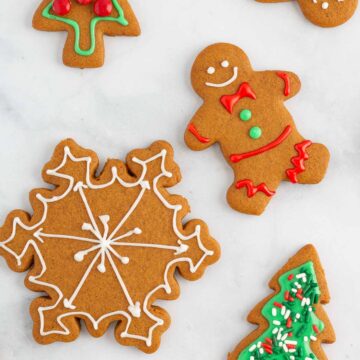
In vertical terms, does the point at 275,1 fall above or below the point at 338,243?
above

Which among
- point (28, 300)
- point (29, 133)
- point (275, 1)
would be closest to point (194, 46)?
point (275, 1)

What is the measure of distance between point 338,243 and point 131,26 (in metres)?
Result: 0.73

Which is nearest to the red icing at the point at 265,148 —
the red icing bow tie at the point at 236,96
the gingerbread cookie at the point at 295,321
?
the red icing bow tie at the point at 236,96

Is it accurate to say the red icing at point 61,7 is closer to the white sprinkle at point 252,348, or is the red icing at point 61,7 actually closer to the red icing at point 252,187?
the red icing at point 252,187

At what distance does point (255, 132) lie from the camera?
4.81ft

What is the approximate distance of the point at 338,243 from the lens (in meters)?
1.50

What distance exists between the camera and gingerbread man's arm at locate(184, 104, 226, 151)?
58.1 inches

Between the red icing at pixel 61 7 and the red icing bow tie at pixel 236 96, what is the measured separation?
1.42 feet

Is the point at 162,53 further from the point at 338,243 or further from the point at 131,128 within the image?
the point at 338,243

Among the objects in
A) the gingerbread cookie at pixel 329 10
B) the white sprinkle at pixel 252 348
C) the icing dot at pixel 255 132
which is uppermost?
the gingerbread cookie at pixel 329 10

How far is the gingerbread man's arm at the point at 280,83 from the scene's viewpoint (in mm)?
1481

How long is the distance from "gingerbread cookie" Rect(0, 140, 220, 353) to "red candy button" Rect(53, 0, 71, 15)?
13.2 inches

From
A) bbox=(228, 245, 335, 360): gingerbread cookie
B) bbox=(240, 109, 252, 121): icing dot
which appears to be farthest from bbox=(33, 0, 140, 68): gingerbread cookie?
bbox=(228, 245, 335, 360): gingerbread cookie

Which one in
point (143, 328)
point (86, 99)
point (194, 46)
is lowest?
point (143, 328)
